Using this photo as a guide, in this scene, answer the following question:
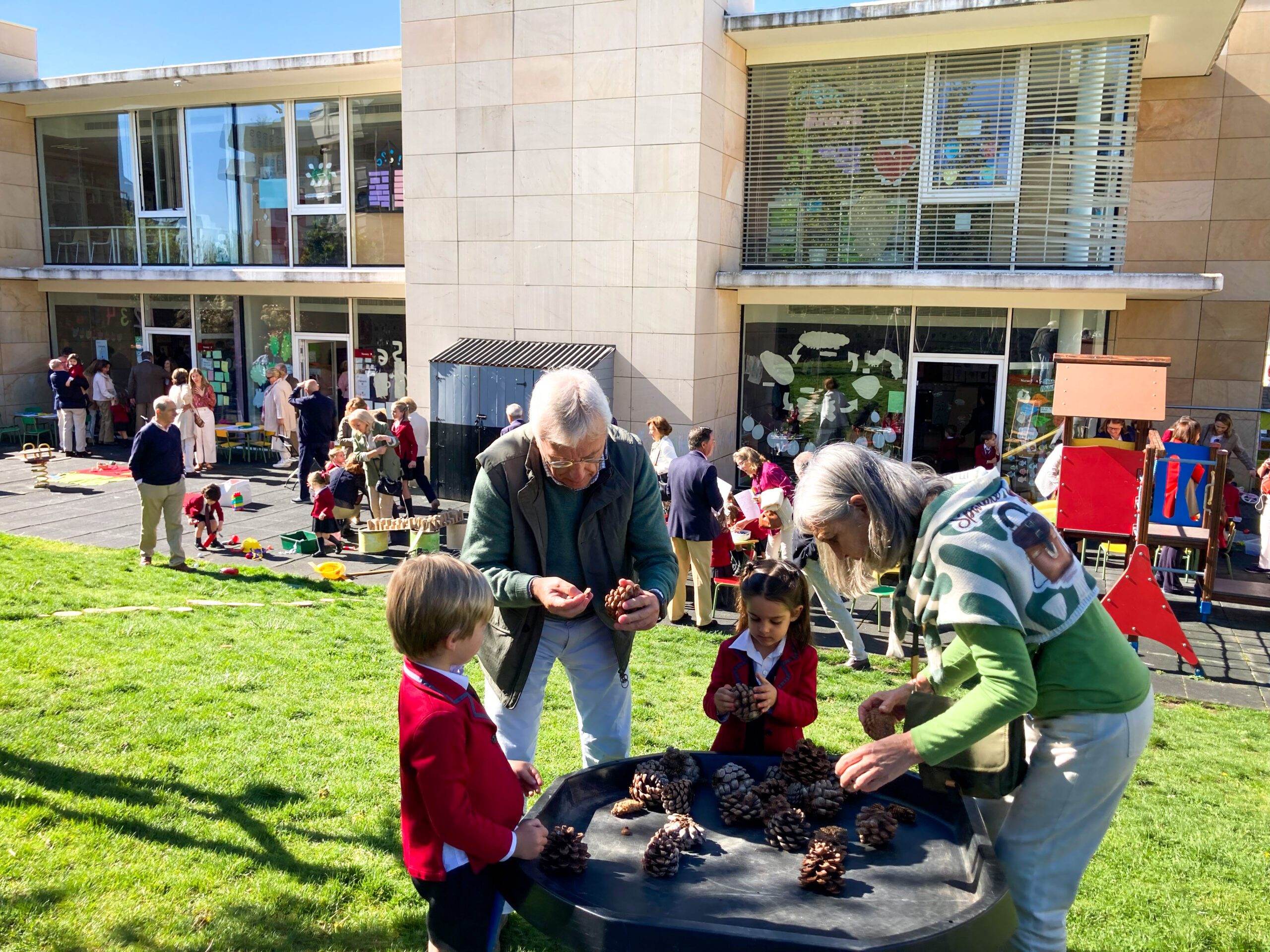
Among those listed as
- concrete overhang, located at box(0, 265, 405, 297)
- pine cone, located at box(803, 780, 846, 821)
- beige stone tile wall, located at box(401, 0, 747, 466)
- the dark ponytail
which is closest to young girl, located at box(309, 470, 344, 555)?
beige stone tile wall, located at box(401, 0, 747, 466)

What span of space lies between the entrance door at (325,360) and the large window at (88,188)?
462 centimetres

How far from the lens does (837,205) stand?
1455cm

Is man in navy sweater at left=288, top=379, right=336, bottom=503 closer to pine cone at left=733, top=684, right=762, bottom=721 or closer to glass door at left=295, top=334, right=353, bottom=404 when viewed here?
glass door at left=295, top=334, right=353, bottom=404

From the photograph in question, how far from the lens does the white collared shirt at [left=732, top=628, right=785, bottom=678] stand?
3662 millimetres

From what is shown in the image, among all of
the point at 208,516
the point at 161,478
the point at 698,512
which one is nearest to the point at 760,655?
the point at 698,512

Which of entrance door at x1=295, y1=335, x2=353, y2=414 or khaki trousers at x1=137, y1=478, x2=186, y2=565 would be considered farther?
entrance door at x1=295, y1=335, x2=353, y2=414

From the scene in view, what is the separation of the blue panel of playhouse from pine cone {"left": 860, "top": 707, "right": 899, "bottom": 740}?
6978 millimetres

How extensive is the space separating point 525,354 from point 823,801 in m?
12.1

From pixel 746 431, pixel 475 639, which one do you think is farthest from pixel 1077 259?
pixel 475 639

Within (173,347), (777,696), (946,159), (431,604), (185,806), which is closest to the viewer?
(431,604)

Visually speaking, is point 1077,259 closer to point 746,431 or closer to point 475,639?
point 746,431

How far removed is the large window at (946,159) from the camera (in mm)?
13117

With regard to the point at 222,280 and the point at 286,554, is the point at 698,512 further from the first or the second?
the point at 222,280

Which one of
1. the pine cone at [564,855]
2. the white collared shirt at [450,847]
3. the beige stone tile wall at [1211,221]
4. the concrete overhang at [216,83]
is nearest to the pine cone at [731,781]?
the pine cone at [564,855]
